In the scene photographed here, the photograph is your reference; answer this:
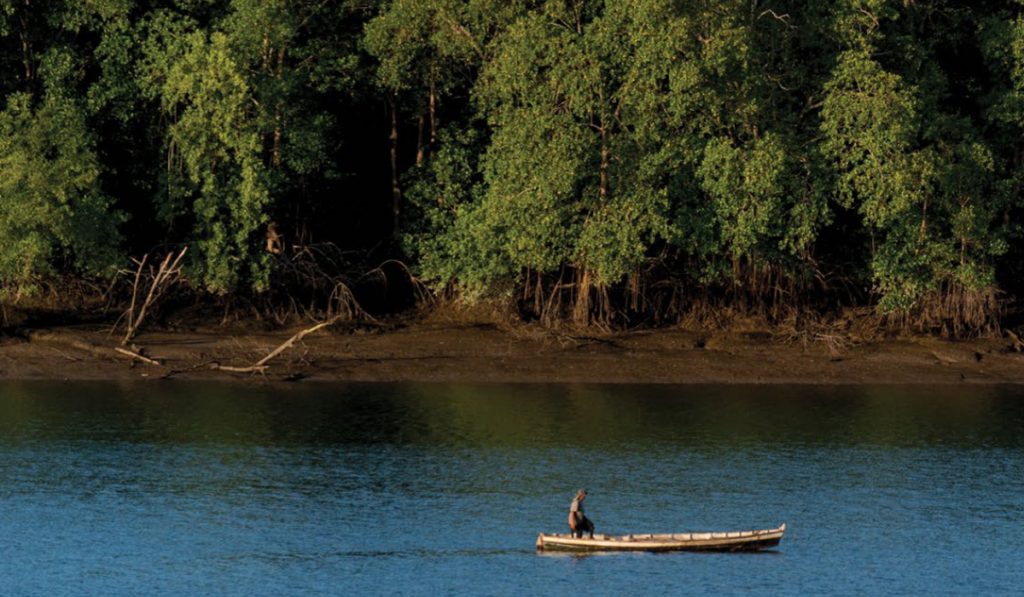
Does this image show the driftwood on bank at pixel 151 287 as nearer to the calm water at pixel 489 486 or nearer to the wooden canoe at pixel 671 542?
the calm water at pixel 489 486

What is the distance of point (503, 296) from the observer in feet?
214

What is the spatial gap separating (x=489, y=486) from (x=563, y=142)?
683 inches

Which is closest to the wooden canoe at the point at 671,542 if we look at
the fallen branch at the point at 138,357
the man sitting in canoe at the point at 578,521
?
the man sitting in canoe at the point at 578,521

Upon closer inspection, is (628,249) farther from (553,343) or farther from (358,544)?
(358,544)

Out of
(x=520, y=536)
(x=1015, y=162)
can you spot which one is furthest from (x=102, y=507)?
(x=1015, y=162)

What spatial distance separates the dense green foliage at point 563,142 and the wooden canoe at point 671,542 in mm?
21840

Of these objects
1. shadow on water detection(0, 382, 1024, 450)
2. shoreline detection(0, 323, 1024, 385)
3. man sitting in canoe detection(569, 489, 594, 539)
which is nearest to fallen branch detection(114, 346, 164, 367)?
shoreline detection(0, 323, 1024, 385)

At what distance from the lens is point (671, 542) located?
39.1 m

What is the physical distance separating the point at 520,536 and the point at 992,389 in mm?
26285

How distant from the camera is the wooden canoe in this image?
128 feet

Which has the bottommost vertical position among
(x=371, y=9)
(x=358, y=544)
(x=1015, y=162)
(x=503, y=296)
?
(x=358, y=544)

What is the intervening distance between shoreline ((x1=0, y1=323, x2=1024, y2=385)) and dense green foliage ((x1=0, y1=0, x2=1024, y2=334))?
5.61 feet

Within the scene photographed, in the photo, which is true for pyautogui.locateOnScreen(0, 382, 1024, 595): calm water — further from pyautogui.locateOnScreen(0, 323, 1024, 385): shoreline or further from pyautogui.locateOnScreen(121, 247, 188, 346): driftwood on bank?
pyautogui.locateOnScreen(121, 247, 188, 346): driftwood on bank

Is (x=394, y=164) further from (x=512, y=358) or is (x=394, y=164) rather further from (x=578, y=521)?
(x=578, y=521)
